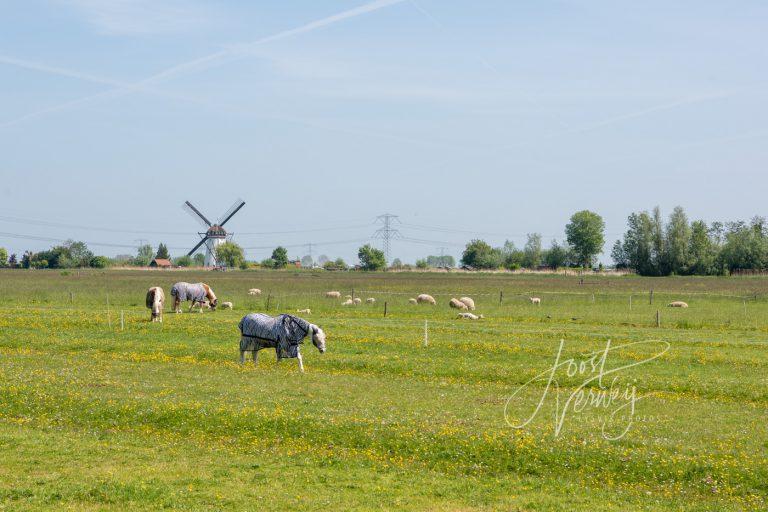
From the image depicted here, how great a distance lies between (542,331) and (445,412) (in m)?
23.5

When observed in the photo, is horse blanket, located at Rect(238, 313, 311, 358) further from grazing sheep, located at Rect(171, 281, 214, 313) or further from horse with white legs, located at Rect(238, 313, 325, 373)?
grazing sheep, located at Rect(171, 281, 214, 313)

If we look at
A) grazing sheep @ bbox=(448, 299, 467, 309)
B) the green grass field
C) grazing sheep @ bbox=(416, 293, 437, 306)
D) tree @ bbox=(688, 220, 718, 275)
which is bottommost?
the green grass field

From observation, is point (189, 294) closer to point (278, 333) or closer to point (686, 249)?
point (278, 333)

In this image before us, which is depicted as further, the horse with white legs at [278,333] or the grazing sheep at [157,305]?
the grazing sheep at [157,305]

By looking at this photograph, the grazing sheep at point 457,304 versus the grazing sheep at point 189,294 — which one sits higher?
the grazing sheep at point 189,294

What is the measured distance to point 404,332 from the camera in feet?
144

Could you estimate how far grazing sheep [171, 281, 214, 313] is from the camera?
5694cm

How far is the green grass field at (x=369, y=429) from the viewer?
16281 mm

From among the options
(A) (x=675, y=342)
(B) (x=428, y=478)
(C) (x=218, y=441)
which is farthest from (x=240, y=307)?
(B) (x=428, y=478)

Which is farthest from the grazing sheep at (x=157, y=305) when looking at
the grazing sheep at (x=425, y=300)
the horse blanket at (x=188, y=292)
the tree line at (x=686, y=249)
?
the tree line at (x=686, y=249)

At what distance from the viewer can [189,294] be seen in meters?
57.6

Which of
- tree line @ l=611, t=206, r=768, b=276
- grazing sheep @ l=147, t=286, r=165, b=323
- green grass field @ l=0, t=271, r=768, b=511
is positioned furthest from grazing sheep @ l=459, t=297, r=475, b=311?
tree line @ l=611, t=206, r=768, b=276

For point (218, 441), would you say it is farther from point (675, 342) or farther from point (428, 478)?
point (675, 342)

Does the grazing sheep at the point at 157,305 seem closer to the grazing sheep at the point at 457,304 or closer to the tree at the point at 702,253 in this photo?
the grazing sheep at the point at 457,304
